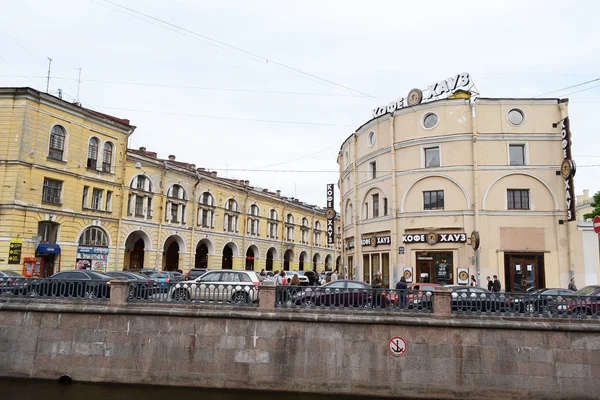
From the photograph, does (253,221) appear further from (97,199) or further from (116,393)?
(116,393)

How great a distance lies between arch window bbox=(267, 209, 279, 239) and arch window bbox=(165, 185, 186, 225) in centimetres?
1529

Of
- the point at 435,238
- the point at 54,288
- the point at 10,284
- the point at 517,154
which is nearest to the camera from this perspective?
the point at 54,288

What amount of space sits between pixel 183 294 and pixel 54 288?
13.8ft

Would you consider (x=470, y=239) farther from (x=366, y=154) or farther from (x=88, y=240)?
(x=88, y=240)

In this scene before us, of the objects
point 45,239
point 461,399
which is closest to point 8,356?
point 461,399

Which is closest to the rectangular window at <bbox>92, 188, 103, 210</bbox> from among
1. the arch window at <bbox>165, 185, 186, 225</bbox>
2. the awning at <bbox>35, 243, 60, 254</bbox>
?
the awning at <bbox>35, 243, 60, 254</bbox>

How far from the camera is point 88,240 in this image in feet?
109

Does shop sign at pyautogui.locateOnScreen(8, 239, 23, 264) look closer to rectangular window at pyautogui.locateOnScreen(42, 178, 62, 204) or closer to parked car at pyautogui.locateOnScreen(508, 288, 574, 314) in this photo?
rectangular window at pyautogui.locateOnScreen(42, 178, 62, 204)

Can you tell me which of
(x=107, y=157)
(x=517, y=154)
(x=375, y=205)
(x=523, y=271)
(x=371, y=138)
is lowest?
(x=523, y=271)

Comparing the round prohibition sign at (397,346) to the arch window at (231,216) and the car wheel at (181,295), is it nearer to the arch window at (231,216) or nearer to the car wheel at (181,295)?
the car wheel at (181,295)

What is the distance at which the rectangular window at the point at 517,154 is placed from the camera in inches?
979

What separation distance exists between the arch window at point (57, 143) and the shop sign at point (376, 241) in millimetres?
21801

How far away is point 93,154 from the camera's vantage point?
111 ft

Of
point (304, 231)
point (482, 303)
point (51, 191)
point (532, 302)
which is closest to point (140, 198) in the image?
point (51, 191)
